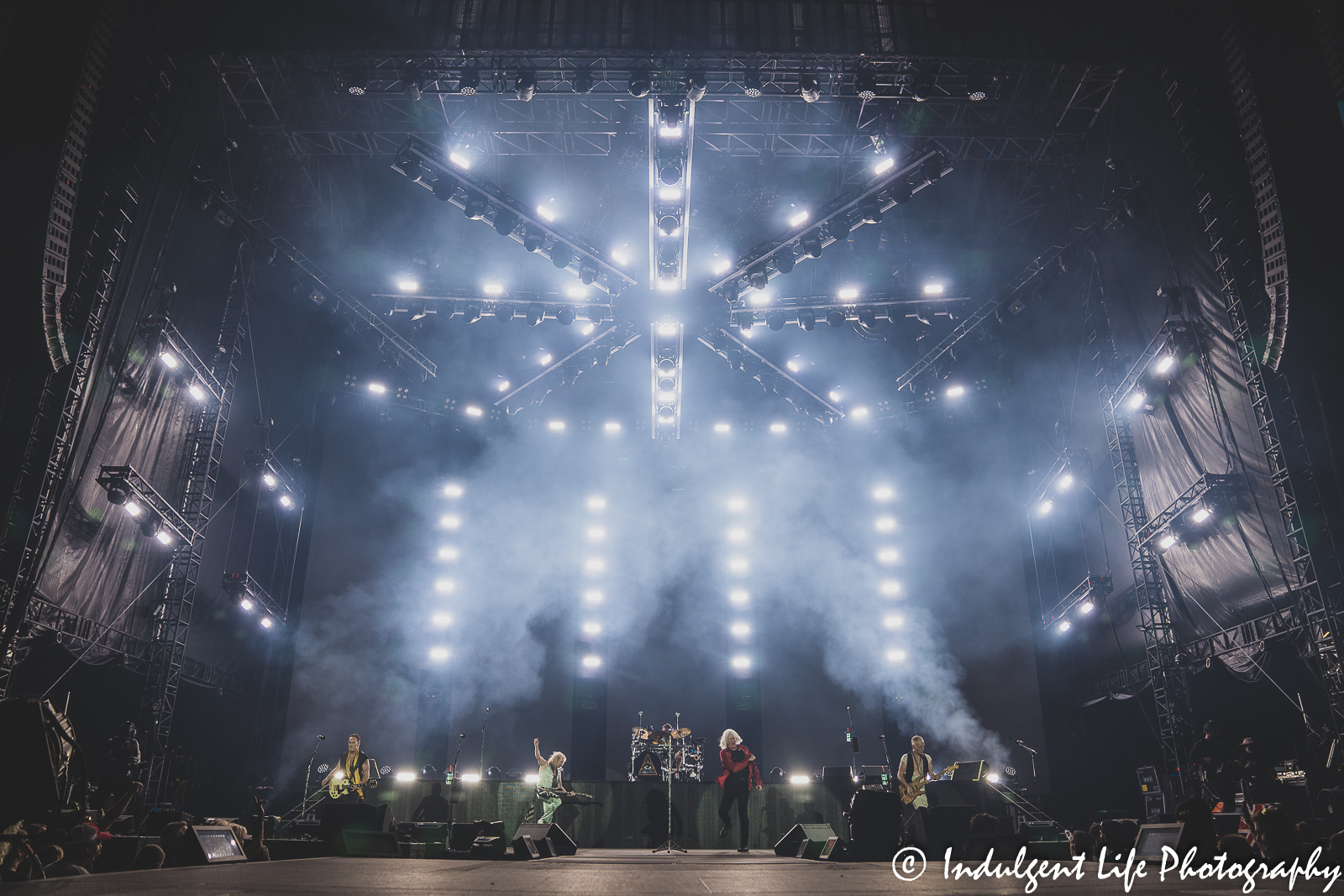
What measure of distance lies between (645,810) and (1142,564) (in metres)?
8.47

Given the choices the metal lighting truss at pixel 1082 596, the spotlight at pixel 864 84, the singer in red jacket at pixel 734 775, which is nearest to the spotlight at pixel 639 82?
the spotlight at pixel 864 84

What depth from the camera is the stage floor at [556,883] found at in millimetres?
3328

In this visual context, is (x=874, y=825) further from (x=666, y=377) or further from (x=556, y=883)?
(x=666, y=377)

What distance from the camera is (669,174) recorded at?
10.7 metres

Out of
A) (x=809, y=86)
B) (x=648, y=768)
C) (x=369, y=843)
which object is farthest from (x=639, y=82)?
(x=648, y=768)

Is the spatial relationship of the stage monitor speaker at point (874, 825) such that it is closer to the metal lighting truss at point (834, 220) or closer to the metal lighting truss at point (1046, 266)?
the metal lighting truss at point (834, 220)

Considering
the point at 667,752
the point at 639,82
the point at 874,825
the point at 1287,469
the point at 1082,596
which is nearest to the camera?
the point at 874,825

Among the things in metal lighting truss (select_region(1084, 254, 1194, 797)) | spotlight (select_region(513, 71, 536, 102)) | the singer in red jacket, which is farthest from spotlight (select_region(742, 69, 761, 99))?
the singer in red jacket

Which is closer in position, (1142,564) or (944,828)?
(944,828)

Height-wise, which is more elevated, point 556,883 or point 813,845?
point 556,883

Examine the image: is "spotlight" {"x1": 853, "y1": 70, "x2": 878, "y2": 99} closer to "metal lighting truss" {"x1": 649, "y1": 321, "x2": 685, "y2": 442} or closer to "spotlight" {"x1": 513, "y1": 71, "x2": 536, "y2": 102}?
"spotlight" {"x1": 513, "y1": 71, "x2": 536, "y2": 102}

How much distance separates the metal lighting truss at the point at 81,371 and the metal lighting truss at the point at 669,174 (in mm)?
6222

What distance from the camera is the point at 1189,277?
998cm

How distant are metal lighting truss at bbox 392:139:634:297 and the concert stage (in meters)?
8.09
